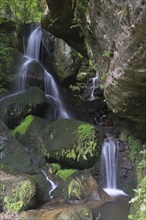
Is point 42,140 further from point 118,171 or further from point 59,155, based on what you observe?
point 118,171

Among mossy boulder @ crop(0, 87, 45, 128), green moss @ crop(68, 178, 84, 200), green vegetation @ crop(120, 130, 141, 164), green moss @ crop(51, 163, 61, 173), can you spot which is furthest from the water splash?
green moss @ crop(68, 178, 84, 200)

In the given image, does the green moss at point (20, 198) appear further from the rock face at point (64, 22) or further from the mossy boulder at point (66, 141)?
the rock face at point (64, 22)

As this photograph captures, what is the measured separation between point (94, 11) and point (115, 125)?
16.0 feet

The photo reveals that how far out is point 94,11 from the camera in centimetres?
520

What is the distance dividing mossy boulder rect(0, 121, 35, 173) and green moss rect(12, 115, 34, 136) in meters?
0.69

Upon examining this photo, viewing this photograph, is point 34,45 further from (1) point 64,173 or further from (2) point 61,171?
(1) point 64,173

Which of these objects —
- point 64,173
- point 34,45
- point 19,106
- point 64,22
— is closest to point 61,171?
point 64,173

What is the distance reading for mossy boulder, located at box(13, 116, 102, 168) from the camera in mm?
8102

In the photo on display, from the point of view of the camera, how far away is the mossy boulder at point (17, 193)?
20.4 ft

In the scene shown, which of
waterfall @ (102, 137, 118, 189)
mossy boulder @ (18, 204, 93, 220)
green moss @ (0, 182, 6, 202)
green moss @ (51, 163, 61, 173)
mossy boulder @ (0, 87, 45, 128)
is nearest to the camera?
mossy boulder @ (18, 204, 93, 220)

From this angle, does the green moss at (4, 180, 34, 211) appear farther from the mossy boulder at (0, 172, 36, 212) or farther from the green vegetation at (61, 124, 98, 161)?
the green vegetation at (61, 124, 98, 161)

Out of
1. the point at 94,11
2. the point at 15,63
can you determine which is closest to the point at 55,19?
the point at 94,11

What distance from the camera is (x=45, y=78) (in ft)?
38.3

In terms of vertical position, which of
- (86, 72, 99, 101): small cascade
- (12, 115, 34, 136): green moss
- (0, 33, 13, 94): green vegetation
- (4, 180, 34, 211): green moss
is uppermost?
(0, 33, 13, 94): green vegetation
